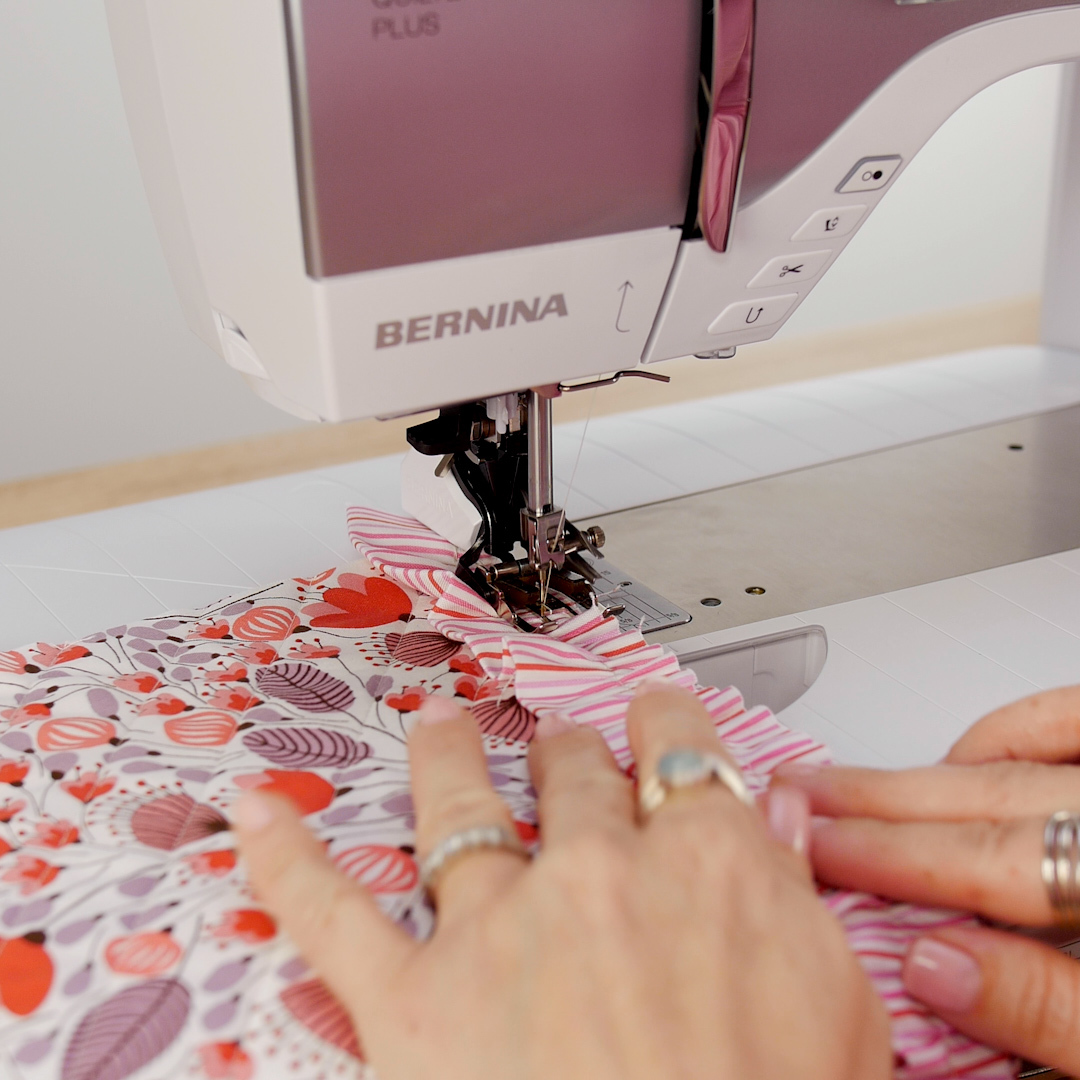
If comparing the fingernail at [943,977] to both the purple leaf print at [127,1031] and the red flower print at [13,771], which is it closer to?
the purple leaf print at [127,1031]

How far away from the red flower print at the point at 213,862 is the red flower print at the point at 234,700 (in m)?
0.19

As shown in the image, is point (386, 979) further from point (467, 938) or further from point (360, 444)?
point (360, 444)

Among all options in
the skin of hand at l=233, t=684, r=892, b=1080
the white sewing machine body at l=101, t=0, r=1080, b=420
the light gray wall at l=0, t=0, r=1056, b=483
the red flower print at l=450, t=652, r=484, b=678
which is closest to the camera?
the skin of hand at l=233, t=684, r=892, b=1080

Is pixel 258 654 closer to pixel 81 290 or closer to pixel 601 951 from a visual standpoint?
pixel 601 951

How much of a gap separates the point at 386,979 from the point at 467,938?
0.16 ft

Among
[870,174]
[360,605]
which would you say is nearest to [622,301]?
[870,174]

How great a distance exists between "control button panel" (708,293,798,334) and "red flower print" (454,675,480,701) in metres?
0.35

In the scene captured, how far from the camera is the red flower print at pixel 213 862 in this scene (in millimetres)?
778

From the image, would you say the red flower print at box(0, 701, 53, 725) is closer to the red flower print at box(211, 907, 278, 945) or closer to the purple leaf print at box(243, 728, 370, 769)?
the purple leaf print at box(243, 728, 370, 769)

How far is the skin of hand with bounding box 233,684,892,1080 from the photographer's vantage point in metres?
0.62

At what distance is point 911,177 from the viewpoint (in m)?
4.31

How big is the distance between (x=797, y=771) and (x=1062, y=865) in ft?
0.58

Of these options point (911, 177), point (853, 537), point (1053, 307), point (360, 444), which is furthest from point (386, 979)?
point (911, 177)

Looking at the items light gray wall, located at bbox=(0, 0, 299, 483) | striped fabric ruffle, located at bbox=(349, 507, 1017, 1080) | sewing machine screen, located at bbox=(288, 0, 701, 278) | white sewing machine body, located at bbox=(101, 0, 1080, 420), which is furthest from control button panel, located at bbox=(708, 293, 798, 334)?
light gray wall, located at bbox=(0, 0, 299, 483)
